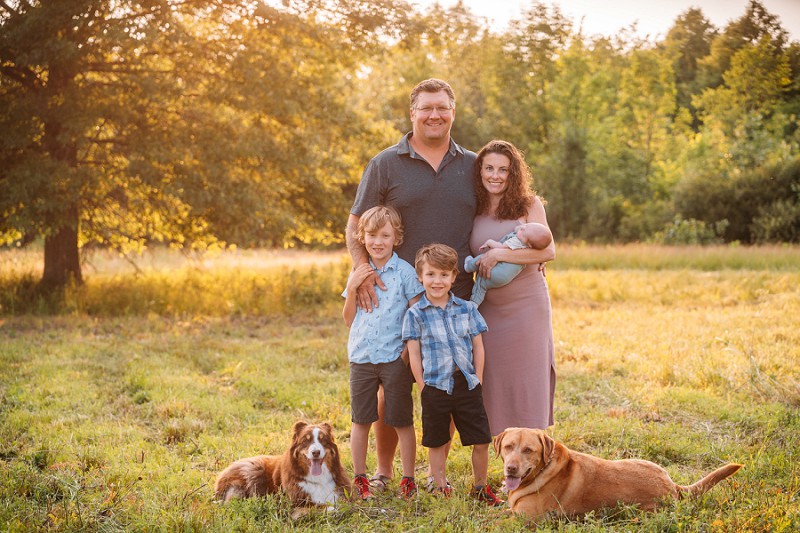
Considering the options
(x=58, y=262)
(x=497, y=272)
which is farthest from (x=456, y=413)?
(x=58, y=262)

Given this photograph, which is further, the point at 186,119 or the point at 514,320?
the point at 186,119

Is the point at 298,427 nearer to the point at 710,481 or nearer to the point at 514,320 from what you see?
the point at 514,320

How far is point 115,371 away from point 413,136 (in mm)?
5379

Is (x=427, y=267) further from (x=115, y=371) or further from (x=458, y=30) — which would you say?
(x=458, y=30)

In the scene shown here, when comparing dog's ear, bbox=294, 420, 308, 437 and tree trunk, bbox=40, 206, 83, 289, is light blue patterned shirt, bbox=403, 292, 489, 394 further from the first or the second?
tree trunk, bbox=40, 206, 83, 289

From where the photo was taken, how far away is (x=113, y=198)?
14.0 m

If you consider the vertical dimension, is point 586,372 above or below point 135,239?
below

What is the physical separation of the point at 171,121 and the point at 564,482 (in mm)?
11006

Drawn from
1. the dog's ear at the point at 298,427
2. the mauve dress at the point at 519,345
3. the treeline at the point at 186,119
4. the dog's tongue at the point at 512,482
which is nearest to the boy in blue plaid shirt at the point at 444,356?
the mauve dress at the point at 519,345

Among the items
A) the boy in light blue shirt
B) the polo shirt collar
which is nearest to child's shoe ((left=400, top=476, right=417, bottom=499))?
the boy in light blue shirt

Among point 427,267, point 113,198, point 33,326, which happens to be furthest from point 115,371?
point 113,198

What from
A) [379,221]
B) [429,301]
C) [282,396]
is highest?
[379,221]

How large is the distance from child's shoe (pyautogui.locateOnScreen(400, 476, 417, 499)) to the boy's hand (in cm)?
111

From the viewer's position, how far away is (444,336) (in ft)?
14.8
